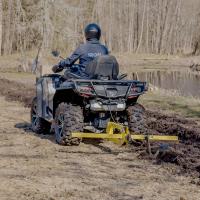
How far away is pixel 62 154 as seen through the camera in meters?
8.71

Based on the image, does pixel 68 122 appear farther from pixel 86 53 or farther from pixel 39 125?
pixel 39 125

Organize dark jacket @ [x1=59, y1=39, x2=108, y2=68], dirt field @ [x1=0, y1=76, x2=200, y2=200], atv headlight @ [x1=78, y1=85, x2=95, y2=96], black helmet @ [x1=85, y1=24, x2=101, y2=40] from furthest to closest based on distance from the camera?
black helmet @ [x1=85, y1=24, x2=101, y2=40], dark jacket @ [x1=59, y1=39, x2=108, y2=68], atv headlight @ [x1=78, y1=85, x2=95, y2=96], dirt field @ [x1=0, y1=76, x2=200, y2=200]

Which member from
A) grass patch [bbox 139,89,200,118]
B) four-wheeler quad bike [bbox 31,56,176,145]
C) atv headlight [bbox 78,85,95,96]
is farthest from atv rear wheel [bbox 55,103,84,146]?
grass patch [bbox 139,89,200,118]

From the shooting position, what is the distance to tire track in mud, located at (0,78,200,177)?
7875 millimetres

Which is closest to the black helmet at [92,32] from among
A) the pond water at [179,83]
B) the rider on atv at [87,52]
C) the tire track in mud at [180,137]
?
the rider on atv at [87,52]

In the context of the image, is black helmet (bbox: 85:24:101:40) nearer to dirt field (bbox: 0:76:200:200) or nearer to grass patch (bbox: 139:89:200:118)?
dirt field (bbox: 0:76:200:200)

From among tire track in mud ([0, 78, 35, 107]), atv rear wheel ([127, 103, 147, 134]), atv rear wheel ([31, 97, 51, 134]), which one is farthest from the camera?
tire track in mud ([0, 78, 35, 107])

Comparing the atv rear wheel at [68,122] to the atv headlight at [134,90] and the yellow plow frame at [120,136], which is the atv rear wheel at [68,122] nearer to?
the yellow plow frame at [120,136]

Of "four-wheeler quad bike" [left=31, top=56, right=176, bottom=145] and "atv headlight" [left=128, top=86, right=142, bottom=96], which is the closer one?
"four-wheeler quad bike" [left=31, top=56, right=176, bottom=145]

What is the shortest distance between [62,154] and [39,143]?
1066 millimetres

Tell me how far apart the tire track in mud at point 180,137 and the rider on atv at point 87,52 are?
6.60ft

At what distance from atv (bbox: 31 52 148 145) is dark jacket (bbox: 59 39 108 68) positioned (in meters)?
0.21

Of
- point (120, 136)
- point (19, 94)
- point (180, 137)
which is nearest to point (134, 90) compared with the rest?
point (120, 136)

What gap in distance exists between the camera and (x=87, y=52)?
31.4ft
